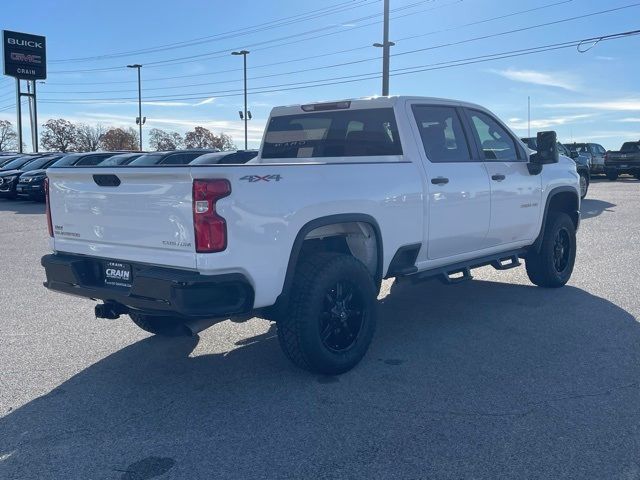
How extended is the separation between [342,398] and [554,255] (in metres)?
4.27

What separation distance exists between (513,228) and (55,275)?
4434mm

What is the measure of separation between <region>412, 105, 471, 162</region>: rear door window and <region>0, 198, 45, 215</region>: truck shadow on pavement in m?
14.7

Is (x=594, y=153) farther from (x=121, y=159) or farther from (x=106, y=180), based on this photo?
(x=106, y=180)

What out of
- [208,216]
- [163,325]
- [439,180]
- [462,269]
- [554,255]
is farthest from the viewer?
[554,255]

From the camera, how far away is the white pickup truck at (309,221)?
13.3 ft

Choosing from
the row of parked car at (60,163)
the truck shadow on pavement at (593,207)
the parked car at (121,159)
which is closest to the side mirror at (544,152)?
the truck shadow on pavement at (593,207)

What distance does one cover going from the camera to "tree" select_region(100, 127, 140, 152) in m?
84.0

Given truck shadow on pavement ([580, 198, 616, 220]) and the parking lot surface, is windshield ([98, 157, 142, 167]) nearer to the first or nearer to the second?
truck shadow on pavement ([580, 198, 616, 220])

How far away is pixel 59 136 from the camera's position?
8269 cm

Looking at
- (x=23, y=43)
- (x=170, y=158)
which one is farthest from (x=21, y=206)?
(x=23, y=43)

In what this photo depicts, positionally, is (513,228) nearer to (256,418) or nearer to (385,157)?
(385,157)

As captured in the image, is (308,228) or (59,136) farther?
(59,136)

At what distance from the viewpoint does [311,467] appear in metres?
3.46

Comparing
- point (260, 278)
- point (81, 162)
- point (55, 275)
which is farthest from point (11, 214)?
point (260, 278)
